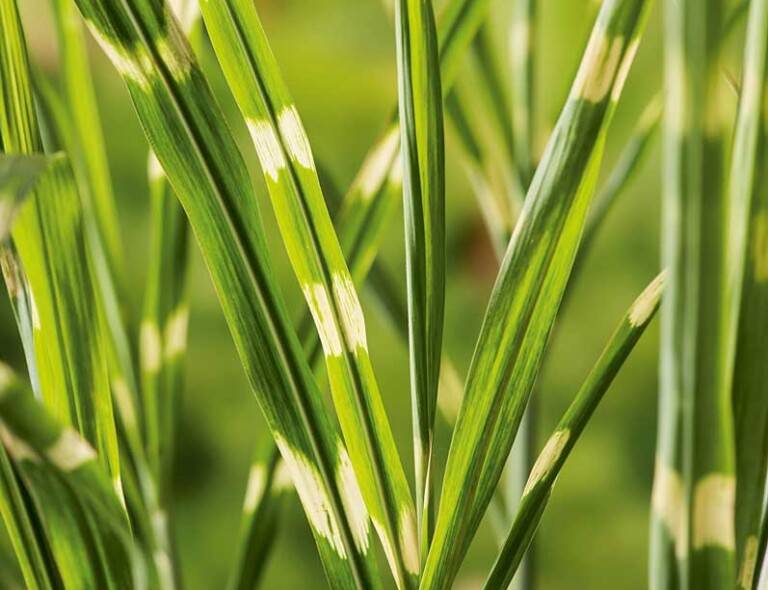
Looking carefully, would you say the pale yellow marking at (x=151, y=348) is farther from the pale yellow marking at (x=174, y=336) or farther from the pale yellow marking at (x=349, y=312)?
the pale yellow marking at (x=349, y=312)

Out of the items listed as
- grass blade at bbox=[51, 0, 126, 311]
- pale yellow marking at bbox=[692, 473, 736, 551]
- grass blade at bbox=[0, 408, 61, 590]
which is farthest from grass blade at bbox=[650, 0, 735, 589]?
grass blade at bbox=[51, 0, 126, 311]

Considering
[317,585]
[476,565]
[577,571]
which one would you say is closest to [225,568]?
Result: [317,585]

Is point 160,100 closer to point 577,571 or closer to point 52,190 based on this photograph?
point 52,190

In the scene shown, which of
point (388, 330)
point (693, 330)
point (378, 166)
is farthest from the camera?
point (388, 330)

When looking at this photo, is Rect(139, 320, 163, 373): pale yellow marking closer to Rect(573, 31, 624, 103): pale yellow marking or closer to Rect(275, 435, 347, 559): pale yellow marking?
Rect(275, 435, 347, 559): pale yellow marking

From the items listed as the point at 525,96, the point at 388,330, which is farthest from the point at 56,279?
the point at 388,330

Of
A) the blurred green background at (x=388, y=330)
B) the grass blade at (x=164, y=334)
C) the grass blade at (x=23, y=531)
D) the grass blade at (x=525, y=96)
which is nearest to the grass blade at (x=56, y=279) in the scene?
the grass blade at (x=23, y=531)

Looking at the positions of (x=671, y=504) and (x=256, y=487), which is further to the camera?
(x=256, y=487)

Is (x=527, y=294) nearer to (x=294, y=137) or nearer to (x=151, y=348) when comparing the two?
(x=294, y=137)
